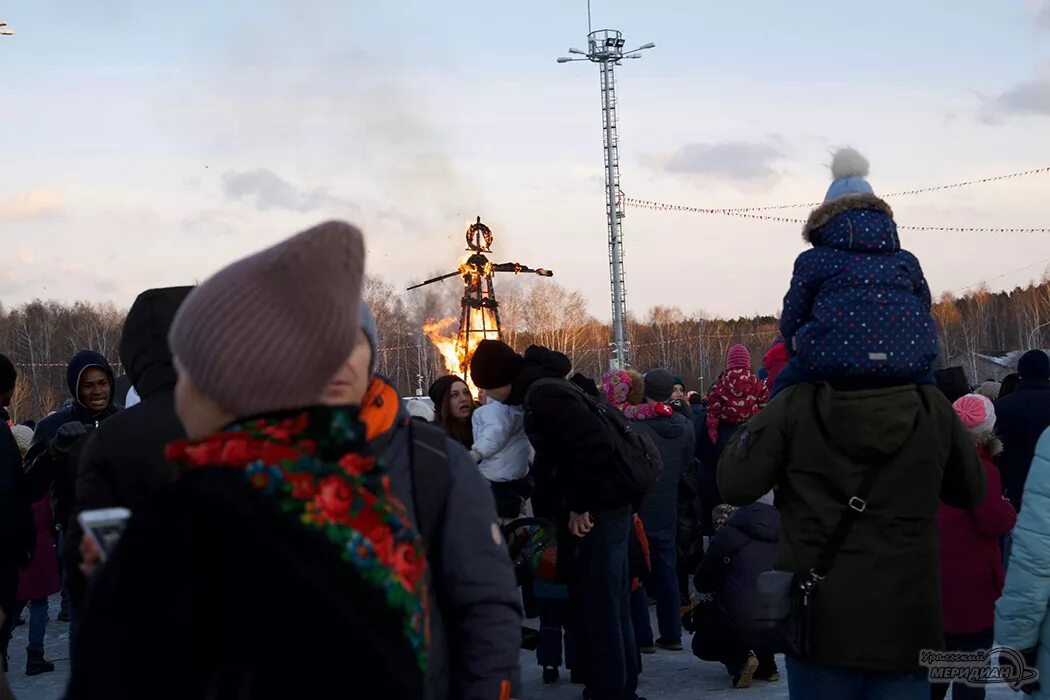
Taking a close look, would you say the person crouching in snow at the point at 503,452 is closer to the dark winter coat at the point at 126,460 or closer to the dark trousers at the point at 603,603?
the dark trousers at the point at 603,603

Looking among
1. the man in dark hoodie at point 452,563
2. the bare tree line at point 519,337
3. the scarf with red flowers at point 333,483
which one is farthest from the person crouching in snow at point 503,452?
the bare tree line at point 519,337

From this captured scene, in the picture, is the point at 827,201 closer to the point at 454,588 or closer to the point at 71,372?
the point at 454,588

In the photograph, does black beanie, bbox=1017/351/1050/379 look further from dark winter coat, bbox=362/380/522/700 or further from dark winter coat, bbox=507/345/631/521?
dark winter coat, bbox=362/380/522/700

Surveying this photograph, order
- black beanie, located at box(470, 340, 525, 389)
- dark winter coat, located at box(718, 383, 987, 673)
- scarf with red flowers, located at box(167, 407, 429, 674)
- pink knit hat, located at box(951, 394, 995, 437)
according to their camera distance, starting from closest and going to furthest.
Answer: scarf with red flowers, located at box(167, 407, 429, 674)
dark winter coat, located at box(718, 383, 987, 673)
pink knit hat, located at box(951, 394, 995, 437)
black beanie, located at box(470, 340, 525, 389)

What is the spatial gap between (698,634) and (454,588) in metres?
4.22

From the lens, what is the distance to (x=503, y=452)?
7.79 m

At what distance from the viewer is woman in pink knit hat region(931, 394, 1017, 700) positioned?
477 cm

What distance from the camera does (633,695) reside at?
6.20 metres

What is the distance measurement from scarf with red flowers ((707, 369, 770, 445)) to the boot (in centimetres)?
524

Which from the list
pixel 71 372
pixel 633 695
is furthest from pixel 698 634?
pixel 71 372

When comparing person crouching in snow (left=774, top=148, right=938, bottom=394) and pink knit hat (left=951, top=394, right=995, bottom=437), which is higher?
person crouching in snow (left=774, top=148, right=938, bottom=394)

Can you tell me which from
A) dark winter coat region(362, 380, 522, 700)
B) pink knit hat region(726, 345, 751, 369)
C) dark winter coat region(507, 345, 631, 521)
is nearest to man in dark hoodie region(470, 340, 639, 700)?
dark winter coat region(507, 345, 631, 521)

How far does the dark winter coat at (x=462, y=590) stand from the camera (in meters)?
2.41

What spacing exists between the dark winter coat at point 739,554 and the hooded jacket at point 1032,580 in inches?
74.9
